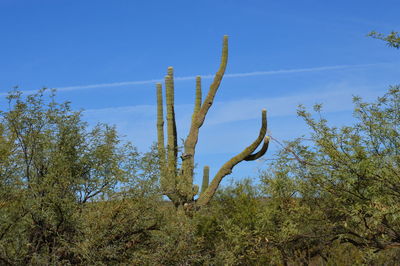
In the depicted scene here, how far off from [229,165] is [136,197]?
377 inches

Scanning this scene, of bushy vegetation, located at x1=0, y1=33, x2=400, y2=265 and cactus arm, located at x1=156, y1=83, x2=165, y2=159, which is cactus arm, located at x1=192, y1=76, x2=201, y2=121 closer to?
cactus arm, located at x1=156, y1=83, x2=165, y2=159

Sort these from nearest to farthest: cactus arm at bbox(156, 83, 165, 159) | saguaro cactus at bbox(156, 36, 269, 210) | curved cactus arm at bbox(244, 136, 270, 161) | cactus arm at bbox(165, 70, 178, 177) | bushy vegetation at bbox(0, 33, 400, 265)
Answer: bushy vegetation at bbox(0, 33, 400, 265) → saguaro cactus at bbox(156, 36, 269, 210) → curved cactus arm at bbox(244, 136, 270, 161) → cactus arm at bbox(165, 70, 178, 177) → cactus arm at bbox(156, 83, 165, 159)

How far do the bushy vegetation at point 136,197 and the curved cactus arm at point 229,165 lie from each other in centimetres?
660

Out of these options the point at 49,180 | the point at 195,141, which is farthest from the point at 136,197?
the point at 195,141

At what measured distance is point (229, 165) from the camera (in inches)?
928

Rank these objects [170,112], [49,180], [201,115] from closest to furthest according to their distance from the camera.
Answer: [49,180] → [201,115] → [170,112]

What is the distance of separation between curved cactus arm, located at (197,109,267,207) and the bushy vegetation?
660cm

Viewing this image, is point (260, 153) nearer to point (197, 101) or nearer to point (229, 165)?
point (229, 165)

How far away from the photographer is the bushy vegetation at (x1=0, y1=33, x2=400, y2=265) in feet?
39.8

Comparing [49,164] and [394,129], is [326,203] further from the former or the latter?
[49,164]

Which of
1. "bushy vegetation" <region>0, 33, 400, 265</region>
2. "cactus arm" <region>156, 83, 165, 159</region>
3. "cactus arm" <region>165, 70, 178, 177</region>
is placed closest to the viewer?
"bushy vegetation" <region>0, 33, 400, 265</region>

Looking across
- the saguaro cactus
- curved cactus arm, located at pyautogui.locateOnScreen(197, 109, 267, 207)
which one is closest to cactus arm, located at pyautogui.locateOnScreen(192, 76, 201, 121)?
the saguaro cactus

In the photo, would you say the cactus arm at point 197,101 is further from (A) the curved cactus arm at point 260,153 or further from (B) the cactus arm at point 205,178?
(A) the curved cactus arm at point 260,153

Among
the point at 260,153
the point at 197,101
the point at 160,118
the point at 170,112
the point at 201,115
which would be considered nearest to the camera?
the point at 260,153
